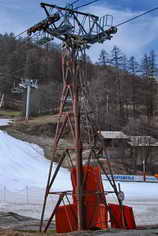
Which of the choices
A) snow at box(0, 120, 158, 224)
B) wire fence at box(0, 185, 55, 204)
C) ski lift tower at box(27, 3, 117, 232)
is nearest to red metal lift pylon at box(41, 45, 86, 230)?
ski lift tower at box(27, 3, 117, 232)

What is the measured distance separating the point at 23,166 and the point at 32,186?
590 centimetres

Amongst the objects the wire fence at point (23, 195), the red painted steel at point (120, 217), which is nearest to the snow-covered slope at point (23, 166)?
the wire fence at point (23, 195)

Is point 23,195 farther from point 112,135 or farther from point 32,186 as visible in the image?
point 112,135

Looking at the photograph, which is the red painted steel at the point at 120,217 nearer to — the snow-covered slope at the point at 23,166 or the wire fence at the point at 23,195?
the wire fence at the point at 23,195

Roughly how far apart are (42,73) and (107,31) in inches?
3092

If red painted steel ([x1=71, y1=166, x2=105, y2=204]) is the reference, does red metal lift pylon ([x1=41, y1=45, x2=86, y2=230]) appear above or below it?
above

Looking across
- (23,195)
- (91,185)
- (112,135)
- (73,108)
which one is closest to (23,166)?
(23,195)

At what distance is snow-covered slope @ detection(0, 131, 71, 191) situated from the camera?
31688 mm

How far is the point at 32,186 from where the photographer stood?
30.8 meters

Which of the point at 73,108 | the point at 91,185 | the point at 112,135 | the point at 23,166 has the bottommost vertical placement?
the point at 23,166

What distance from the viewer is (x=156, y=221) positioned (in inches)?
773

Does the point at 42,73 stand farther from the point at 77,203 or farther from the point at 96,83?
the point at 77,203

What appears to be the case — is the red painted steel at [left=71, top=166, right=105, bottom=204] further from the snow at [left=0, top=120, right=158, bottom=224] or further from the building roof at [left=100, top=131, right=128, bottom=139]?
the building roof at [left=100, top=131, right=128, bottom=139]

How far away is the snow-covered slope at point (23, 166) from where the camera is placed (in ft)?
104
